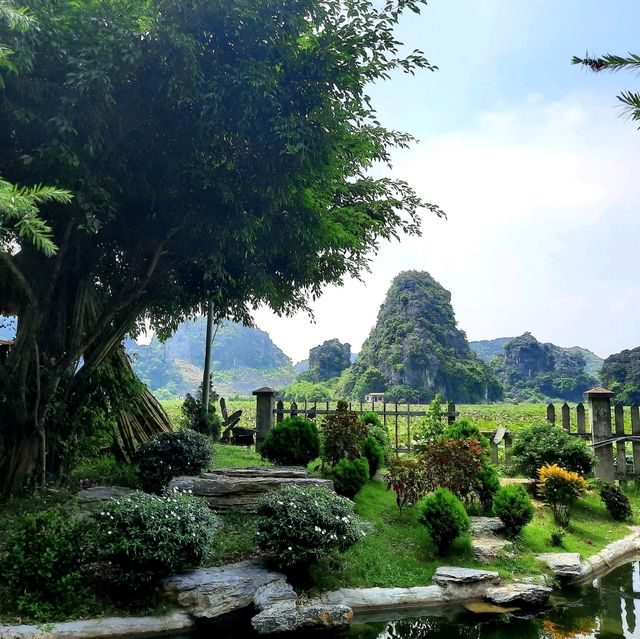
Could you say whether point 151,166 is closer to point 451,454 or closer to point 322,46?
point 322,46

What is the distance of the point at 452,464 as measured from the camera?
23.5 feet

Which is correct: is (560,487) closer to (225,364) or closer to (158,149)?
(158,149)

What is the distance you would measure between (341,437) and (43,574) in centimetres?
434

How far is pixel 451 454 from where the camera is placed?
7141 mm

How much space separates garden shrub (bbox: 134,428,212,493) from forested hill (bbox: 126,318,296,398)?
98.2 meters

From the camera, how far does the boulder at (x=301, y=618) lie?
4566 mm

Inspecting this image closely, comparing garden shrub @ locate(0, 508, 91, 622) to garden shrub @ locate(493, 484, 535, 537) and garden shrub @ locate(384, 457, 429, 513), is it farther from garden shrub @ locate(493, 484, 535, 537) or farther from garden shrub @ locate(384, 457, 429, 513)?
garden shrub @ locate(493, 484, 535, 537)

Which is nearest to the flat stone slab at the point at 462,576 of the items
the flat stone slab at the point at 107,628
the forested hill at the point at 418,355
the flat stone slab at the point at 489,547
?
the flat stone slab at the point at 489,547

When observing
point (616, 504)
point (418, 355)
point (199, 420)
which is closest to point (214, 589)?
point (616, 504)

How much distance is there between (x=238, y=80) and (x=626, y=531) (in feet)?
25.9

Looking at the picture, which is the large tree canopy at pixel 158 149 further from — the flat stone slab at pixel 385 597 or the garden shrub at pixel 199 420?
the garden shrub at pixel 199 420

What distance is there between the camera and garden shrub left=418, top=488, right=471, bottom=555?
6102mm

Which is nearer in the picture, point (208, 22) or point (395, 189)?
point (208, 22)

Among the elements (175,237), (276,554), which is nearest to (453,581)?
(276,554)
